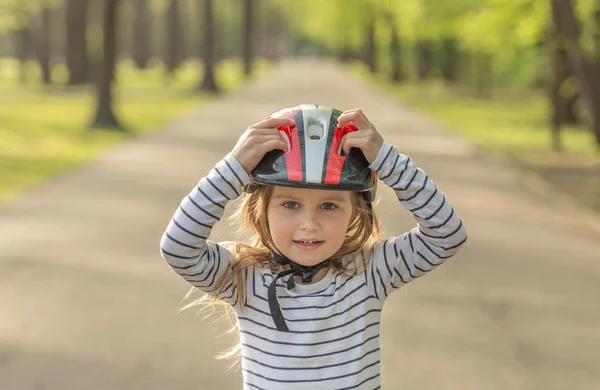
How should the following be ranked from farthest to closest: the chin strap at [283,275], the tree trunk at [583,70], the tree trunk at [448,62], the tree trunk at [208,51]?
1. the tree trunk at [448,62]
2. the tree trunk at [208,51]
3. the tree trunk at [583,70]
4. the chin strap at [283,275]

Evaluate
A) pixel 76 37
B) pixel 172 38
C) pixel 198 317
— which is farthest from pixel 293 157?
pixel 172 38

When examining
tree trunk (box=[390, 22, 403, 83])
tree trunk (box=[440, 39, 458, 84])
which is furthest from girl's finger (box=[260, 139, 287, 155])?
tree trunk (box=[440, 39, 458, 84])

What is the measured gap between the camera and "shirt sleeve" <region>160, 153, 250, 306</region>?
2543 millimetres

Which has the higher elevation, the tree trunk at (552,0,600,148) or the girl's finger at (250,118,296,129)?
the tree trunk at (552,0,600,148)

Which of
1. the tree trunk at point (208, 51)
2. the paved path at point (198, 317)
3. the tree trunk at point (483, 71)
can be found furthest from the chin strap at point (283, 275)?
the tree trunk at point (483, 71)

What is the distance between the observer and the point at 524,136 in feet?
69.1

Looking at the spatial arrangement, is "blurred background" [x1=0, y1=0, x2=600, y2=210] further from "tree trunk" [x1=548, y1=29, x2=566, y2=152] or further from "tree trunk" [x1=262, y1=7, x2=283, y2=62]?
"tree trunk" [x1=262, y1=7, x2=283, y2=62]

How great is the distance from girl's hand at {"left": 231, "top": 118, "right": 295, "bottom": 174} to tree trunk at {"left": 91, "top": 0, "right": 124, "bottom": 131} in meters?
18.5

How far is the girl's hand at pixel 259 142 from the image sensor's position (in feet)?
8.23

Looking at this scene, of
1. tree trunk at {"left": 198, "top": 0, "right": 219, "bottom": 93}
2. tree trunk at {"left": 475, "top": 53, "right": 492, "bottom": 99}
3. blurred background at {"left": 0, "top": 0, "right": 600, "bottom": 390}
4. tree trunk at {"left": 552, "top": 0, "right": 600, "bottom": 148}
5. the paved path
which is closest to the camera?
the paved path

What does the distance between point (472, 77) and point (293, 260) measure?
47.7m

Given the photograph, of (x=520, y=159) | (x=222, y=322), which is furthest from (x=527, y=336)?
(x=520, y=159)

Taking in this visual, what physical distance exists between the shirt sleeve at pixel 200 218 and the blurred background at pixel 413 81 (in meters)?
9.47

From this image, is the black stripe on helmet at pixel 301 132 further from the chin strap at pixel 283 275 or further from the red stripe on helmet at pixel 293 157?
the chin strap at pixel 283 275
